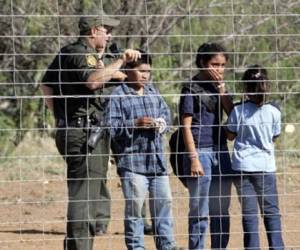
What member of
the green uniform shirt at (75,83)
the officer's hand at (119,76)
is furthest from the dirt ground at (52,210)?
the officer's hand at (119,76)

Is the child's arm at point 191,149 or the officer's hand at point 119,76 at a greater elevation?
the officer's hand at point 119,76

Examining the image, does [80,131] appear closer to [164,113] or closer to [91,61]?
[91,61]

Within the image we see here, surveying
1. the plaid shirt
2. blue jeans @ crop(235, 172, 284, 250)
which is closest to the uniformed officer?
the plaid shirt

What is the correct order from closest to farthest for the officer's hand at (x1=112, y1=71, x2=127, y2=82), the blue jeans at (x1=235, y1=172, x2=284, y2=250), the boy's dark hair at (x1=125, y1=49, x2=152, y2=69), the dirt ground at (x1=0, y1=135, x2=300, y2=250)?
the officer's hand at (x1=112, y1=71, x2=127, y2=82) < the blue jeans at (x1=235, y1=172, x2=284, y2=250) < the boy's dark hair at (x1=125, y1=49, x2=152, y2=69) < the dirt ground at (x1=0, y1=135, x2=300, y2=250)

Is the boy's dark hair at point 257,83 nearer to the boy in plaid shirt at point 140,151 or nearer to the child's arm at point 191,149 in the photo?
the child's arm at point 191,149

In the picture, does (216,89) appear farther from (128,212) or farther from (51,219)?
(51,219)

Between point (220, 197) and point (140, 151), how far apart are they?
24.3 inches

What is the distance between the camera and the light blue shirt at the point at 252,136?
267 inches

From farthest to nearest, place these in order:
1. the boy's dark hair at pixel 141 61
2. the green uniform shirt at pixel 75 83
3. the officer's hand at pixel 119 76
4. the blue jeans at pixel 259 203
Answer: the boy's dark hair at pixel 141 61 < the blue jeans at pixel 259 203 < the green uniform shirt at pixel 75 83 < the officer's hand at pixel 119 76

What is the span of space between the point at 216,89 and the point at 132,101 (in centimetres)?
56

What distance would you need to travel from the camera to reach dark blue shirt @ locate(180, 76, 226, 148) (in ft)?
22.4

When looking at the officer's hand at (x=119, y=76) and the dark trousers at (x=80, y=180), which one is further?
the dark trousers at (x=80, y=180)

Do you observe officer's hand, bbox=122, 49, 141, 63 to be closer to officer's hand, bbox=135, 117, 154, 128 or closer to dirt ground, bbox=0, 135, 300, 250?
officer's hand, bbox=135, 117, 154, 128

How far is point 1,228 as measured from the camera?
8539 mm
